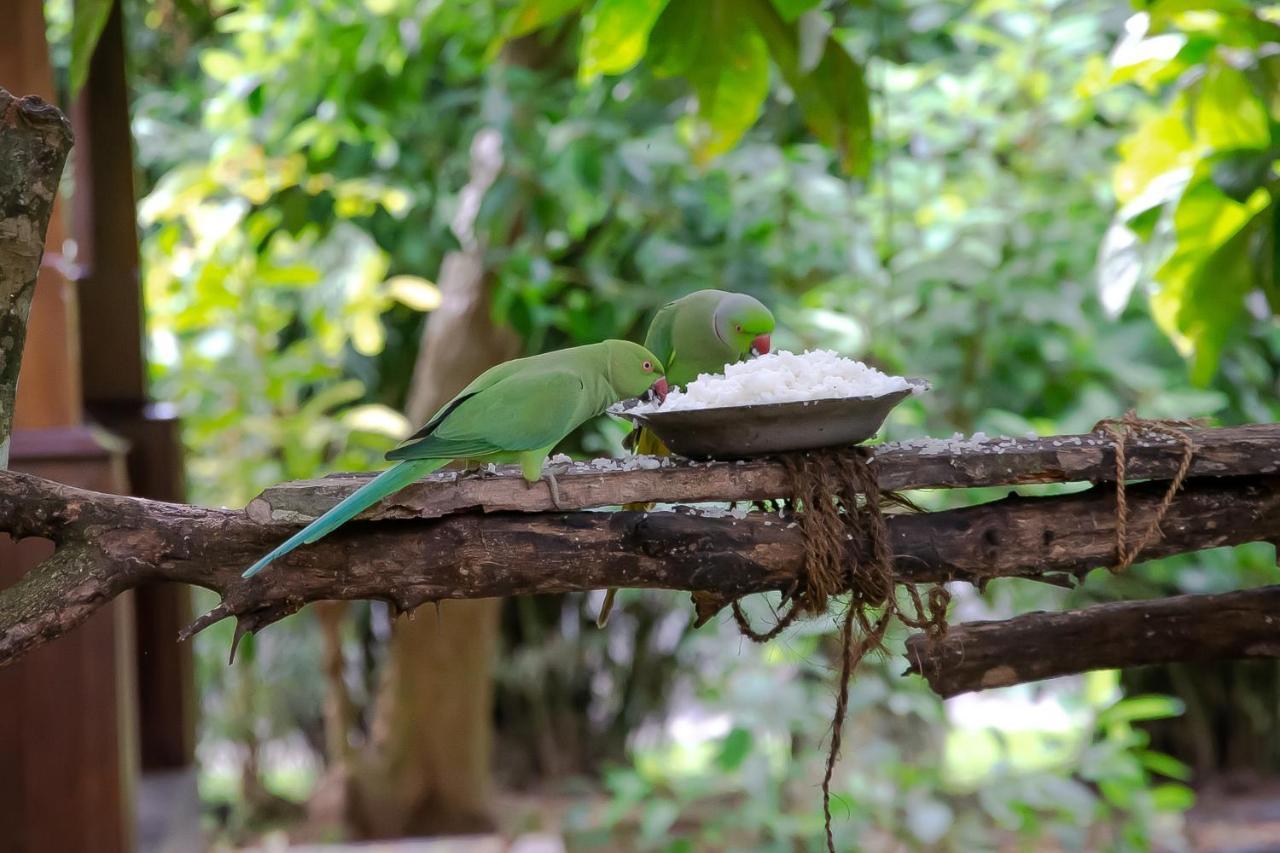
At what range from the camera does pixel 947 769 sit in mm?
3719

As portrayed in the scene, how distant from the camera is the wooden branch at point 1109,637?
1.69 meters

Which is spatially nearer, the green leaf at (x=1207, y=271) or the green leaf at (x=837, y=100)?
the green leaf at (x=837, y=100)

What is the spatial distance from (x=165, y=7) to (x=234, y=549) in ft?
8.90

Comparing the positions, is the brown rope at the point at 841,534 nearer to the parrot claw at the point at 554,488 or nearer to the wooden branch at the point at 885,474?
the wooden branch at the point at 885,474

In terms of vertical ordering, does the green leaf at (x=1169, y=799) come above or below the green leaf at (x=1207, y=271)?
below

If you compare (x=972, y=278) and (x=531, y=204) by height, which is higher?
(x=531, y=204)

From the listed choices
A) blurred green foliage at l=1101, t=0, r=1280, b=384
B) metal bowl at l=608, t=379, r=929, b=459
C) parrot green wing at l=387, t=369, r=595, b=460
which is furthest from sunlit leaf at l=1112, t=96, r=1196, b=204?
parrot green wing at l=387, t=369, r=595, b=460

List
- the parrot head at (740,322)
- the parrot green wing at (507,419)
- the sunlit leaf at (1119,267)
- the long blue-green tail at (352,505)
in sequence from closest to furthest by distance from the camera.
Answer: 1. the long blue-green tail at (352,505)
2. the parrot green wing at (507,419)
3. the parrot head at (740,322)
4. the sunlit leaf at (1119,267)

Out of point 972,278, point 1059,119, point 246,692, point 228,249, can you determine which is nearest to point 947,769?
point 972,278

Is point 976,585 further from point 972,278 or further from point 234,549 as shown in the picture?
point 972,278

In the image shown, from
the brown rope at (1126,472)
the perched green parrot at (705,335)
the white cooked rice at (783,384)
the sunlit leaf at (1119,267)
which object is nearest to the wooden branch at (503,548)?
the brown rope at (1126,472)

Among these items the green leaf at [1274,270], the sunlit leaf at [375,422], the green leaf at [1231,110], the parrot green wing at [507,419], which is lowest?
the parrot green wing at [507,419]

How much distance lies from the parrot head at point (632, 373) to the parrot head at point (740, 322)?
17 cm

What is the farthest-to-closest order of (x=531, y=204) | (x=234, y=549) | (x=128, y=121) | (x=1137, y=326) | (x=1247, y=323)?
(x=1137, y=326) < (x=531, y=204) < (x=128, y=121) < (x=1247, y=323) < (x=234, y=549)
